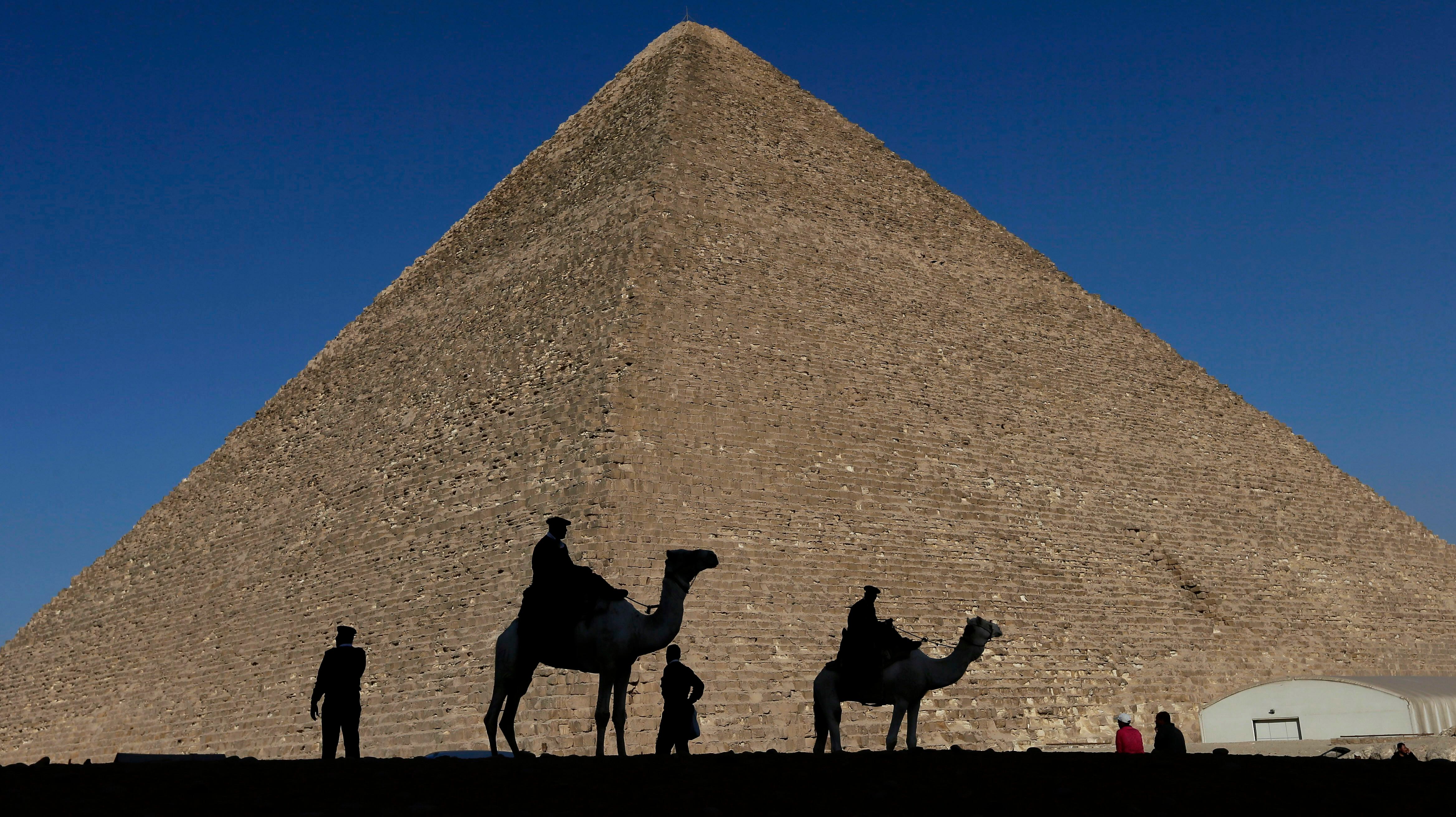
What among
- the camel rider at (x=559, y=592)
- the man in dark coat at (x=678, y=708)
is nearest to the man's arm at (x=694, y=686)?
the man in dark coat at (x=678, y=708)

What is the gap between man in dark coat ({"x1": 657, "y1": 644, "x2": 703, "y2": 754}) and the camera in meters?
8.25

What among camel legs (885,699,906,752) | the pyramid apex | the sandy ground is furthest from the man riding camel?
the pyramid apex

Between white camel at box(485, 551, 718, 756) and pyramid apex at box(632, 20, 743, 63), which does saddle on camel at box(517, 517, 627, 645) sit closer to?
white camel at box(485, 551, 718, 756)

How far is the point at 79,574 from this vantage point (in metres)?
24.9

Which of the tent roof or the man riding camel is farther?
the tent roof

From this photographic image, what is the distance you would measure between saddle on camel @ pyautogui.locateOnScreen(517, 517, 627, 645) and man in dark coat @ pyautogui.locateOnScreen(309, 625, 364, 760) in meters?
1.51

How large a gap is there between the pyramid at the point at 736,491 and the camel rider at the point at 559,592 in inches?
179

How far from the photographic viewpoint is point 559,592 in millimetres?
6965

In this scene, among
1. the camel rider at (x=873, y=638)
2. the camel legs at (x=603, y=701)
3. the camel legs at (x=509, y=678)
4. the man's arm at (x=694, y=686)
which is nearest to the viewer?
the camel legs at (x=603, y=701)

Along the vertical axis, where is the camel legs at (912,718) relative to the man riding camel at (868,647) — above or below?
below

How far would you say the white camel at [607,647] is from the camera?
22.5 feet

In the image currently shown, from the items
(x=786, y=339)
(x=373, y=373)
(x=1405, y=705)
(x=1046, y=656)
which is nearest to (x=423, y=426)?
(x=373, y=373)

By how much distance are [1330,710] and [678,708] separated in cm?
945

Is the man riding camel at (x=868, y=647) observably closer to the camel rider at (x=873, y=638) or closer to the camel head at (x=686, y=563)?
the camel rider at (x=873, y=638)
